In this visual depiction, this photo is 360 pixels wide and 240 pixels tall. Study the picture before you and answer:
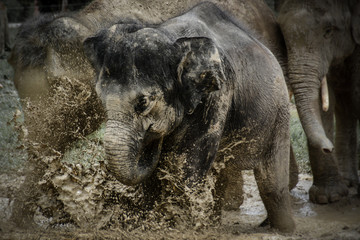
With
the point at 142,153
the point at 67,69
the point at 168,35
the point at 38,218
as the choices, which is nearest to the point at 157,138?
the point at 142,153

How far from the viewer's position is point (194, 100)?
268 centimetres

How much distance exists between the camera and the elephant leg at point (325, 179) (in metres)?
5.01

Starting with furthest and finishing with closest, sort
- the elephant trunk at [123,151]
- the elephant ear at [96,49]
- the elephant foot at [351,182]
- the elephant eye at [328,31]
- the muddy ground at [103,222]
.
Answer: the elephant foot at [351,182]
the elephant eye at [328,31]
the muddy ground at [103,222]
the elephant ear at [96,49]
the elephant trunk at [123,151]

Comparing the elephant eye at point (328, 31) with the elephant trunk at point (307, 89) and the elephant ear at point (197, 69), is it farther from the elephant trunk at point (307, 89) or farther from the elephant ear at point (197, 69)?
the elephant ear at point (197, 69)

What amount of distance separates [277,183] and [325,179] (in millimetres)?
1783

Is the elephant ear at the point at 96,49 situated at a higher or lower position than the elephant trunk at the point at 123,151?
higher

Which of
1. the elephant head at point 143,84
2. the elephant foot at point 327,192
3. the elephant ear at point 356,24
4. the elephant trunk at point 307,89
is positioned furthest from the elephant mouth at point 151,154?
the elephant ear at point 356,24

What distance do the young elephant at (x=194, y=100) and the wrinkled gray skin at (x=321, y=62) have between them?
1.29 meters

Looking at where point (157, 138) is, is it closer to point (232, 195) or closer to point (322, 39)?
point (232, 195)

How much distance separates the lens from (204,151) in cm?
286

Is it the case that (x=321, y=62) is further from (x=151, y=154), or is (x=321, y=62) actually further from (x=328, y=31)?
(x=151, y=154)

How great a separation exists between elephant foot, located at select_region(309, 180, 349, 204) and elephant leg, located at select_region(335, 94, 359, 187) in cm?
50

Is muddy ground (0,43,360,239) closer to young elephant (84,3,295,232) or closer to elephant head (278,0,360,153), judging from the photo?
young elephant (84,3,295,232)

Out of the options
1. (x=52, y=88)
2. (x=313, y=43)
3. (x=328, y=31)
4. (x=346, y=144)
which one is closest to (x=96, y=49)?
(x=52, y=88)
